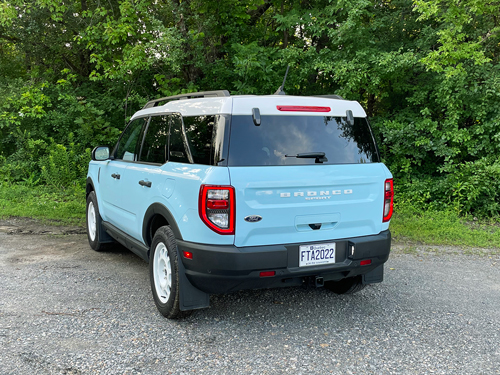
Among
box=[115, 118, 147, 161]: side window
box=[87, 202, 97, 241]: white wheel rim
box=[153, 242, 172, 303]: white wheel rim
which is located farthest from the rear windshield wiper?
box=[87, 202, 97, 241]: white wheel rim

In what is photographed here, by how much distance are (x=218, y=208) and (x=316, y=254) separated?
2.90 feet

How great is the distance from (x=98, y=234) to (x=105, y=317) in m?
2.24

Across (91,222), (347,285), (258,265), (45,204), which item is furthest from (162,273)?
(45,204)

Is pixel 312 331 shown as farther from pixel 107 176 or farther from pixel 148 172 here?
pixel 107 176

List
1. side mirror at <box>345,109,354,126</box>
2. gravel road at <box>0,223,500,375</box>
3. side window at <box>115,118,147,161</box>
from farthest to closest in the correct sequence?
1. side window at <box>115,118,147,161</box>
2. side mirror at <box>345,109,354,126</box>
3. gravel road at <box>0,223,500,375</box>

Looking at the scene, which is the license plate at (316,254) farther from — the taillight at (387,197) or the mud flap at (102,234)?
the mud flap at (102,234)

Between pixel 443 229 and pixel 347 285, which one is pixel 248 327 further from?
pixel 443 229

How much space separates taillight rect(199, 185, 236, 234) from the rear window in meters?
0.25

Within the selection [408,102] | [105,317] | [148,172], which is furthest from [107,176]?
[408,102]

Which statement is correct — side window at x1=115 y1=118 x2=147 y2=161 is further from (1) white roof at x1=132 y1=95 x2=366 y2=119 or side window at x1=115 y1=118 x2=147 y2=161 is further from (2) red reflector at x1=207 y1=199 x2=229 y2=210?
(2) red reflector at x1=207 y1=199 x2=229 y2=210

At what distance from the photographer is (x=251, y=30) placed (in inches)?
447

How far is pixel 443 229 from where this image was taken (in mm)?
7676

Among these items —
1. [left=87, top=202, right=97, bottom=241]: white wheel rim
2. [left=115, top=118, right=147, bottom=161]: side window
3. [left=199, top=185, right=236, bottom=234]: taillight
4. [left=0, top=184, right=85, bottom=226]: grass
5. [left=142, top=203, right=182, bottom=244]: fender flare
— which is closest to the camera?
[left=199, top=185, right=236, bottom=234]: taillight

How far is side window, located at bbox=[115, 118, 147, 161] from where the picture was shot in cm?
483
